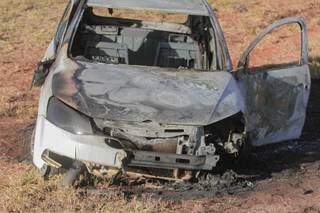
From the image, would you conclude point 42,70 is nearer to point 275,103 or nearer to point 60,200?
point 60,200

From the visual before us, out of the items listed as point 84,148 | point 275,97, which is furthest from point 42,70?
point 275,97

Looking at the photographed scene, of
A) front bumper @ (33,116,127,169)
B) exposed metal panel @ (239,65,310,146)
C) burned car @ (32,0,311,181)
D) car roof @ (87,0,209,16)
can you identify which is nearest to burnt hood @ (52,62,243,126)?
burned car @ (32,0,311,181)

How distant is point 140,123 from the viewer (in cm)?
521

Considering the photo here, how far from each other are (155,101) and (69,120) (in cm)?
Result: 72

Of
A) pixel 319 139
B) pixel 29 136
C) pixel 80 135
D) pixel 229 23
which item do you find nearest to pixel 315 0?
pixel 229 23

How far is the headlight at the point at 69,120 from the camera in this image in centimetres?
516

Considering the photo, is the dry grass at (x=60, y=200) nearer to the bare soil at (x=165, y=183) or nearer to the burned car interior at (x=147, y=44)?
the bare soil at (x=165, y=183)

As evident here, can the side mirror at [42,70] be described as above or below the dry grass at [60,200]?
above

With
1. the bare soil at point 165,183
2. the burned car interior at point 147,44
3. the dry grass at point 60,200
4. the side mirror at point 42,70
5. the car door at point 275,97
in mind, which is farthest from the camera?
the burned car interior at point 147,44

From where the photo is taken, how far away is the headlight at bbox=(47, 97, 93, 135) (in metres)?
5.16

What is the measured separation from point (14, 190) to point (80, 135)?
72cm

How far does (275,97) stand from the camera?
6.79m

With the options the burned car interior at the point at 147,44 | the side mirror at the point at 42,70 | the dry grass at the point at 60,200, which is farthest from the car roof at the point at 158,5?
the dry grass at the point at 60,200

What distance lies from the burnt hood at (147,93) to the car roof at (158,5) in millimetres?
761
